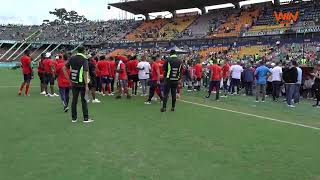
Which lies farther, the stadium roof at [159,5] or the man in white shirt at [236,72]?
the stadium roof at [159,5]

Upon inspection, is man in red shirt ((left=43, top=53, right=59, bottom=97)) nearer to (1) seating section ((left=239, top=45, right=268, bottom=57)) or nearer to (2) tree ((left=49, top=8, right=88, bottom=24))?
(1) seating section ((left=239, top=45, right=268, bottom=57))

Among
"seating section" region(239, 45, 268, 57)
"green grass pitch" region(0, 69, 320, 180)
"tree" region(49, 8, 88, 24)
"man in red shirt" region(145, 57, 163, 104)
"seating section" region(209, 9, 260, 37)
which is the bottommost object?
"green grass pitch" region(0, 69, 320, 180)

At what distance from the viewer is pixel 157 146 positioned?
820cm

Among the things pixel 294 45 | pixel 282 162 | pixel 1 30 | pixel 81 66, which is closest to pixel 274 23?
pixel 294 45

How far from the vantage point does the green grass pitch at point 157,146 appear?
21.0 feet

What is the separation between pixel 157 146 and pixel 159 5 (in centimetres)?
4968

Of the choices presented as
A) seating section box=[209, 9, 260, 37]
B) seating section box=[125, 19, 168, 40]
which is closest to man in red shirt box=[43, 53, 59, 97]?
seating section box=[209, 9, 260, 37]

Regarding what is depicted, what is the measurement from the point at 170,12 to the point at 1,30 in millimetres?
30435

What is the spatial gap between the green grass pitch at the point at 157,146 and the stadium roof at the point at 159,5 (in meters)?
41.1

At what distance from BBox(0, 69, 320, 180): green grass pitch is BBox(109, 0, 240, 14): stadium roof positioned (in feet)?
135

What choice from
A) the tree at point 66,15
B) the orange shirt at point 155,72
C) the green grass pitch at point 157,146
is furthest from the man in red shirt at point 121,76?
the tree at point 66,15

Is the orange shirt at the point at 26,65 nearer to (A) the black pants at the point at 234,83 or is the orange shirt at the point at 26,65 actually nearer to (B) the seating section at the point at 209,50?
(A) the black pants at the point at 234,83

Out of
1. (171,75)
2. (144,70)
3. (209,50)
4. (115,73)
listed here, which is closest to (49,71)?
(115,73)

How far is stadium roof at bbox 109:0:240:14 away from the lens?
53.3 m
